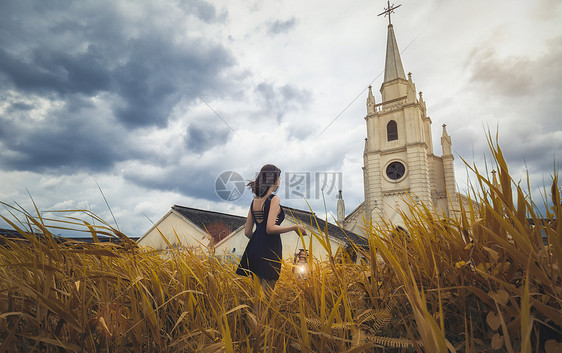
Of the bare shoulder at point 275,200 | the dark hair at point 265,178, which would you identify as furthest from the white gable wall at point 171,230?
the bare shoulder at point 275,200

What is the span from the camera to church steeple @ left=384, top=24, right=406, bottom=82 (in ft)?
104

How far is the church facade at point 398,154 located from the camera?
86.1ft

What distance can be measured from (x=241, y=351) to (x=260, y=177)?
7.82 feet

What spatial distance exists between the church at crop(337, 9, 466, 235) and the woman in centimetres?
2293

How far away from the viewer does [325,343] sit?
134 centimetres

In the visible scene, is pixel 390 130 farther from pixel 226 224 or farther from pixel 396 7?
pixel 226 224

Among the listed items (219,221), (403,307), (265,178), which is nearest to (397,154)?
(219,221)

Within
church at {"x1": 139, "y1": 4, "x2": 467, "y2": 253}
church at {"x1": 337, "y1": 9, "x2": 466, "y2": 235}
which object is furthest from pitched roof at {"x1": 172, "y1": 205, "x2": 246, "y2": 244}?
church at {"x1": 337, "y1": 9, "x2": 466, "y2": 235}

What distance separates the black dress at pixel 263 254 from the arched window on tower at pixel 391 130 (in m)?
28.8

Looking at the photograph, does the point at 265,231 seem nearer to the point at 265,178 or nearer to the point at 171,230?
the point at 265,178

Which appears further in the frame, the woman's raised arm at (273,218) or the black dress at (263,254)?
the woman's raised arm at (273,218)

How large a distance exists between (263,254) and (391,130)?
29764 millimetres

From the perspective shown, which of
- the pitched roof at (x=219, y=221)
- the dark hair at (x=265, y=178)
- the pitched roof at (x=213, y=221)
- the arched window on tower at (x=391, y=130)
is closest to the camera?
Result: the dark hair at (x=265, y=178)

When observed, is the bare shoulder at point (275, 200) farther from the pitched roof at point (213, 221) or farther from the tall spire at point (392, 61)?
the tall spire at point (392, 61)
